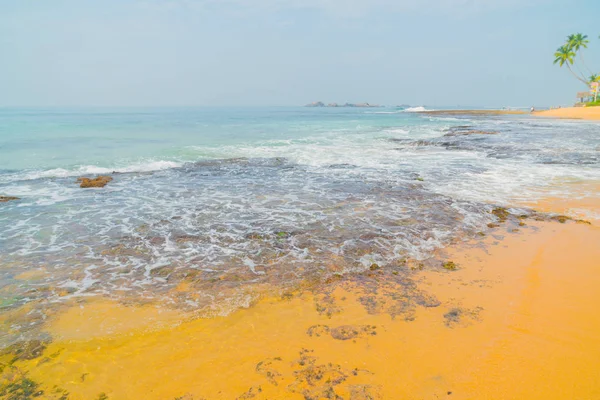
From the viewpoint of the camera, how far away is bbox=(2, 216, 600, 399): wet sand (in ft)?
11.2

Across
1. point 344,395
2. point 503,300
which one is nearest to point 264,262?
point 344,395

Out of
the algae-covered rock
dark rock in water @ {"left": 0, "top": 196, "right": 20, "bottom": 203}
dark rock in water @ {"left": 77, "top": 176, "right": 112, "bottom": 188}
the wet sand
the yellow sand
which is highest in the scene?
the yellow sand

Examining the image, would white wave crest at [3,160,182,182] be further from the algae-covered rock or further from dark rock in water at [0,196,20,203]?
the algae-covered rock

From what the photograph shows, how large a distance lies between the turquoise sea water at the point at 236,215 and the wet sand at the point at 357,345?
0.72 m

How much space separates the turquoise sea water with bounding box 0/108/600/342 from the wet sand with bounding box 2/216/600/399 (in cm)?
72

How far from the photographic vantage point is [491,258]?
627cm

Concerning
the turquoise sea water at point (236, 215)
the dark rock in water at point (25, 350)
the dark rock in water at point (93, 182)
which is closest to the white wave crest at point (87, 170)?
the turquoise sea water at point (236, 215)

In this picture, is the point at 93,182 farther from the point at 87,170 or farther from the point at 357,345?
the point at 357,345

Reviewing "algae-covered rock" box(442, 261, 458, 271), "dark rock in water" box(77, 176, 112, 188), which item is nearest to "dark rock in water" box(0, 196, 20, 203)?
"dark rock in water" box(77, 176, 112, 188)

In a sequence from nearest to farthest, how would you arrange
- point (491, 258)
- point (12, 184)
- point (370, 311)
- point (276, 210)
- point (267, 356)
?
point (267, 356), point (370, 311), point (491, 258), point (276, 210), point (12, 184)

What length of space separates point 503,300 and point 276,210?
6152mm

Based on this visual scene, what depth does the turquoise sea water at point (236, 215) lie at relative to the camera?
5953 mm

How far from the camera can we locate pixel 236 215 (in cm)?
930

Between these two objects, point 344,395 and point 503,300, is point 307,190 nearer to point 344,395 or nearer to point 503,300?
point 503,300
